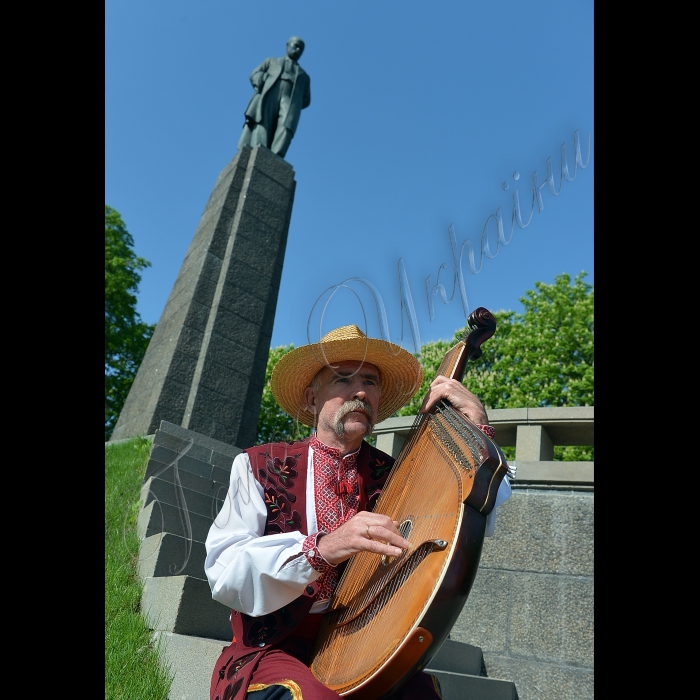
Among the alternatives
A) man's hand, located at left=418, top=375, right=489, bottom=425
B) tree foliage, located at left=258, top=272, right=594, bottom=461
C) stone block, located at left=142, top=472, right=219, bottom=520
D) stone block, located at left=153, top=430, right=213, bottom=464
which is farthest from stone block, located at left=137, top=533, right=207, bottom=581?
tree foliage, located at left=258, top=272, right=594, bottom=461

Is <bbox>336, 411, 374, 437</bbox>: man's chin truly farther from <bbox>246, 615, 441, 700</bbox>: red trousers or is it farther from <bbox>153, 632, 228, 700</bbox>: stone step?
<bbox>153, 632, 228, 700</bbox>: stone step

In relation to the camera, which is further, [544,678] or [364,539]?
[544,678]

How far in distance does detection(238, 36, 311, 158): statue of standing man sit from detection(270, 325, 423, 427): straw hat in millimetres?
7624

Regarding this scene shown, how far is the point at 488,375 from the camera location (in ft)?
57.5

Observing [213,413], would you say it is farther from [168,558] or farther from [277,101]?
[277,101]

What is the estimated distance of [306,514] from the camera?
2.27 m

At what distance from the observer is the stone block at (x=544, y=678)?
3432mm

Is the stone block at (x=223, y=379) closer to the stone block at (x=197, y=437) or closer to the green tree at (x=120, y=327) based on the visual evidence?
the stone block at (x=197, y=437)

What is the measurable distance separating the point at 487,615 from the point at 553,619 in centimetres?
37

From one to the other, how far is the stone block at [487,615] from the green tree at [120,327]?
14988 mm

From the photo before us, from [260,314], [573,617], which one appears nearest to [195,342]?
[260,314]

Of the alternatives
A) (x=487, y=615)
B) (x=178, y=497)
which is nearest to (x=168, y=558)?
(x=178, y=497)
